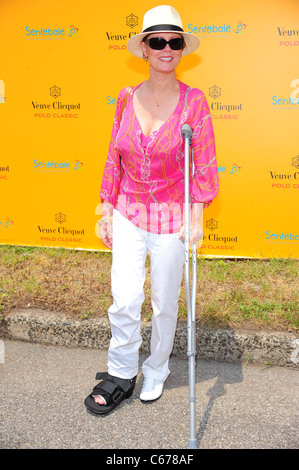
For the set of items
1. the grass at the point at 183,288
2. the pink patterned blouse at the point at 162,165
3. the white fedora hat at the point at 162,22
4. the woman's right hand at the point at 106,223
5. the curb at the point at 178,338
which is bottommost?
the curb at the point at 178,338

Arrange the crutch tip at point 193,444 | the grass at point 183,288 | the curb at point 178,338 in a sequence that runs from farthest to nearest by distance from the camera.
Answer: the grass at point 183,288, the curb at point 178,338, the crutch tip at point 193,444

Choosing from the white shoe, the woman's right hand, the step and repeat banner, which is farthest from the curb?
the step and repeat banner

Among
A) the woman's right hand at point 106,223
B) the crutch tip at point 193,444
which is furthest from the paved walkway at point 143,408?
the woman's right hand at point 106,223

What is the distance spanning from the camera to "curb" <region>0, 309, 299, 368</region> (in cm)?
358

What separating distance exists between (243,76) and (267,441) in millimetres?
4187

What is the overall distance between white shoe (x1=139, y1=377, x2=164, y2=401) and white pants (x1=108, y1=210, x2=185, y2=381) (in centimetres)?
21

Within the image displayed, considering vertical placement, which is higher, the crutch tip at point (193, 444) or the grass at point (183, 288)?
the grass at point (183, 288)

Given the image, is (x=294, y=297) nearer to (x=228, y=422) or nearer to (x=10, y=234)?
(x=228, y=422)

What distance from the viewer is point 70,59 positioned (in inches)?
222

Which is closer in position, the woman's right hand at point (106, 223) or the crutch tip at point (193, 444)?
the crutch tip at point (193, 444)

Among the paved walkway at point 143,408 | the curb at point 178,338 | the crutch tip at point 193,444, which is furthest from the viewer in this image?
the curb at point 178,338

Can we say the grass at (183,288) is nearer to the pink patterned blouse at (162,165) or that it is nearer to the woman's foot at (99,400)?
the woman's foot at (99,400)

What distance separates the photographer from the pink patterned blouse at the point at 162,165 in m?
2.74
